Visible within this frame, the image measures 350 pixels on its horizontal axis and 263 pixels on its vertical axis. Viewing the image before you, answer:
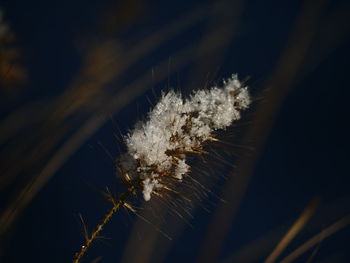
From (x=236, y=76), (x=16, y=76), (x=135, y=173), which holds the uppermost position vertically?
(x=16, y=76)

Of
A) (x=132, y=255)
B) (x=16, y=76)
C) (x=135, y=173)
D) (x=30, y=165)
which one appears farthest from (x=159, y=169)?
(x=16, y=76)

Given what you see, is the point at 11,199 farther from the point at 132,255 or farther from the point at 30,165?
the point at 132,255

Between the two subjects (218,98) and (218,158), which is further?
(218,158)

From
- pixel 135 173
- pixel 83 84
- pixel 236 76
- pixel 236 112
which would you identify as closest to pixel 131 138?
pixel 135 173

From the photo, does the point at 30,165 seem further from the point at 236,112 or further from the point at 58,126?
the point at 236,112

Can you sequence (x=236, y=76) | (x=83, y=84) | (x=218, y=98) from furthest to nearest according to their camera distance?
(x=236, y=76) → (x=218, y=98) → (x=83, y=84)

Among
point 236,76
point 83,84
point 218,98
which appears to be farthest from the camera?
point 236,76

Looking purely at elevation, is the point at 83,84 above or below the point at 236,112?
above
